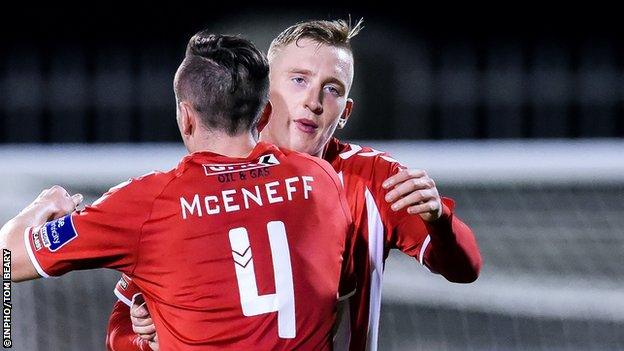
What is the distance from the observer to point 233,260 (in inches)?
74.2

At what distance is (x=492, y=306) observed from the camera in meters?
4.04

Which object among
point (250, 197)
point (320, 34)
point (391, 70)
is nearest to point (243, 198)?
point (250, 197)

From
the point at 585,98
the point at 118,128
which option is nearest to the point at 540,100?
the point at 585,98

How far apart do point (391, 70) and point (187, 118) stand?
3773 mm

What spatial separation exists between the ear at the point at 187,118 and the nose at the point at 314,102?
460 mm

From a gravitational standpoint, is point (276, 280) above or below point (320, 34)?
below

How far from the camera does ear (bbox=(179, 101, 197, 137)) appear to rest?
1998mm

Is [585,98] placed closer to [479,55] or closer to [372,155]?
[479,55]

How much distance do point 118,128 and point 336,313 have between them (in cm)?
387

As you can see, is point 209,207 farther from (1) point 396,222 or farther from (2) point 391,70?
(2) point 391,70

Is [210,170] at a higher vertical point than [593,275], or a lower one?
higher

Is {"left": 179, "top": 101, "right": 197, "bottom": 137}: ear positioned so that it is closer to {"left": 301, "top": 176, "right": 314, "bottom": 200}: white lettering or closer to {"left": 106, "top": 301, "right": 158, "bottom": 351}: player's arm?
{"left": 301, "top": 176, "right": 314, "bottom": 200}: white lettering

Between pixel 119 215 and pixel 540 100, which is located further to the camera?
pixel 540 100

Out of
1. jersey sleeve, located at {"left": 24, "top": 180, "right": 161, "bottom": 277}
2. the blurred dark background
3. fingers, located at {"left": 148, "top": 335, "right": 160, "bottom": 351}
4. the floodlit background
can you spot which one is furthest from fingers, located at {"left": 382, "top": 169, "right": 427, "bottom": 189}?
the blurred dark background
